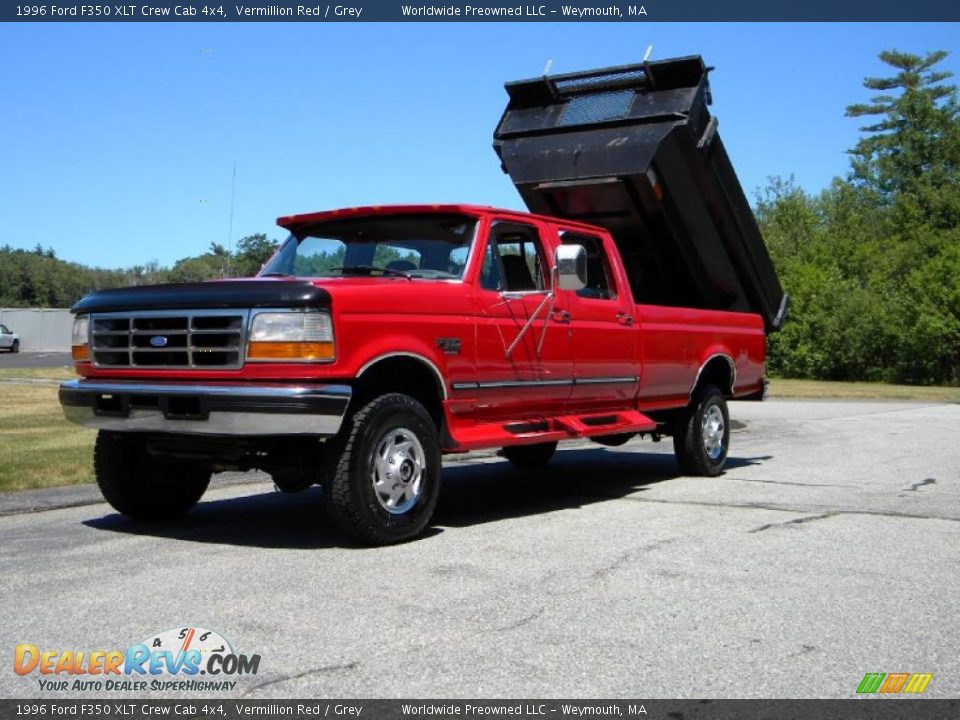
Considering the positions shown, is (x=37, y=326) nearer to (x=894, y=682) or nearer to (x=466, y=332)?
(x=466, y=332)

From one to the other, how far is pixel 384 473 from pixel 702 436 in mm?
4375

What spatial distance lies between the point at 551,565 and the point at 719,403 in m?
4.90

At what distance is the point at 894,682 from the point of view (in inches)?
152

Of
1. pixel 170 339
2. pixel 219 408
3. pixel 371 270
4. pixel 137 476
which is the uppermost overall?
pixel 371 270

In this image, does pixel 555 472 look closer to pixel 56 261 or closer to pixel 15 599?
pixel 15 599

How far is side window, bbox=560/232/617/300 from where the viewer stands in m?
8.49

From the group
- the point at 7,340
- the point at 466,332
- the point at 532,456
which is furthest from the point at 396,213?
the point at 7,340

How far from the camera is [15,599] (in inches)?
194

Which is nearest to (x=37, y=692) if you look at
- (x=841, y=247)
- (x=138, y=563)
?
(x=138, y=563)

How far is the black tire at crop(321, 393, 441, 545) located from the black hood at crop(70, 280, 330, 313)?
77cm

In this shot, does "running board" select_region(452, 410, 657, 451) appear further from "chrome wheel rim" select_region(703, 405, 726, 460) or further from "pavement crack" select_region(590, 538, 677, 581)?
"pavement crack" select_region(590, 538, 677, 581)

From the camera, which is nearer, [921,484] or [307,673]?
[307,673]

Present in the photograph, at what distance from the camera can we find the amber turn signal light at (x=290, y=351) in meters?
5.83

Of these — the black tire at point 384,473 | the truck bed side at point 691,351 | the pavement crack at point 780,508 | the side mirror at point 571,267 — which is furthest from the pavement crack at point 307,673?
the truck bed side at point 691,351
